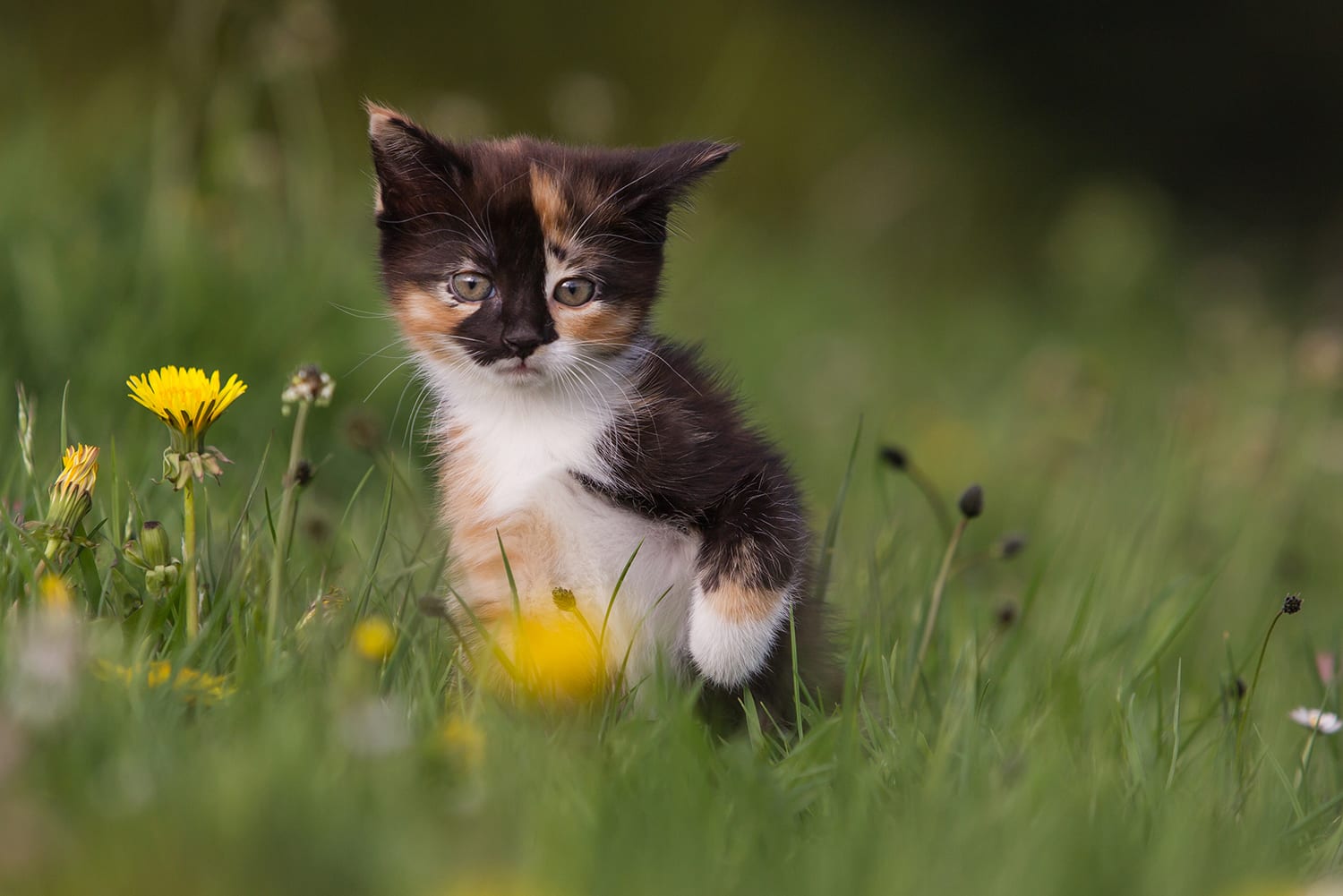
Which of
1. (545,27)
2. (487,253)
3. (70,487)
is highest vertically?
(545,27)

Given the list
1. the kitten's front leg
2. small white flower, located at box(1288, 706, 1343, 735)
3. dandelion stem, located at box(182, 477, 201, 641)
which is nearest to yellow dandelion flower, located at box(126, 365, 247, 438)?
dandelion stem, located at box(182, 477, 201, 641)

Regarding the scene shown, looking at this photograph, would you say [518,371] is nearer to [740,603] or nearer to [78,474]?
[740,603]

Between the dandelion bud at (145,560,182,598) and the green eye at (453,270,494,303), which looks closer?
the dandelion bud at (145,560,182,598)

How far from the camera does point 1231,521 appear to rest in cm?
491

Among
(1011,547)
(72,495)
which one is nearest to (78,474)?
(72,495)

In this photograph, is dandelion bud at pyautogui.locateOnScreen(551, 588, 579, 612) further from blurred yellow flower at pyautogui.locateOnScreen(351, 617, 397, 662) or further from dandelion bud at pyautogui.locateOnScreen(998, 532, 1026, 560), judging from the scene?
dandelion bud at pyautogui.locateOnScreen(998, 532, 1026, 560)

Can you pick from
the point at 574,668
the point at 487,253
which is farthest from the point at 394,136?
the point at 574,668

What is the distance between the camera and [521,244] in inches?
112

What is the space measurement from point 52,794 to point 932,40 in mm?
10192

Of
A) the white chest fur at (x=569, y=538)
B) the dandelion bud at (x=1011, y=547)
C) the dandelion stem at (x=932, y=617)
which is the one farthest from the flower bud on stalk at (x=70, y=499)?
the dandelion bud at (x=1011, y=547)

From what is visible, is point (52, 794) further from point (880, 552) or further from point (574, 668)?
point (880, 552)

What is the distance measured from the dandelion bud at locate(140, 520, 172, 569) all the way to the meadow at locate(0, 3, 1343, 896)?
0.04m

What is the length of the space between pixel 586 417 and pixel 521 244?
38 cm

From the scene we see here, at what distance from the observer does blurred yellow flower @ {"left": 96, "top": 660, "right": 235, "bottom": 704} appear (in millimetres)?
2061
